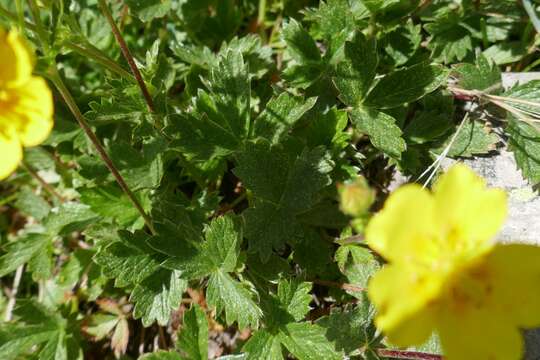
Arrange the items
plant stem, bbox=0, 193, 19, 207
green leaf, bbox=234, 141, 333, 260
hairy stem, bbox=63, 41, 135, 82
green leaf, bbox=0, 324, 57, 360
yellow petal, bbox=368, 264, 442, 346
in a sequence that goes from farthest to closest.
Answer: plant stem, bbox=0, 193, 19, 207, green leaf, bbox=0, 324, 57, 360, green leaf, bbox=234, 141, 333, 260, hairy stem, bbox=63, 41, 135, 82, yellow petal, bbox=368, 264, 442, 346

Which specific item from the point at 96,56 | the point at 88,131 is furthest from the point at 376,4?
the point at 88,131

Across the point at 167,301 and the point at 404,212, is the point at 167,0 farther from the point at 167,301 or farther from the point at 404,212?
the point at 404,212

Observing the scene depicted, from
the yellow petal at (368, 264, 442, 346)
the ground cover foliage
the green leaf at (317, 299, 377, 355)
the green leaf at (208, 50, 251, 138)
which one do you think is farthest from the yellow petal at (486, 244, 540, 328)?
the green leaf at (208, 50, 251, 138)

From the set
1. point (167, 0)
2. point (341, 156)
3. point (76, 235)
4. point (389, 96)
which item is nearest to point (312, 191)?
point (341, 156)

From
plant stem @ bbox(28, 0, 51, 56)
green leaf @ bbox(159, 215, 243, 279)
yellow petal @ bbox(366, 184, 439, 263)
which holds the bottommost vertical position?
green leaf @ bbox(159, 215, 243, 279)

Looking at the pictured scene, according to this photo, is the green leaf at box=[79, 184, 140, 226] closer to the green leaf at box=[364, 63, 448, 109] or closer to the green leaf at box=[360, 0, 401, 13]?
the green leaf at box=[364, 63, 448, 109]

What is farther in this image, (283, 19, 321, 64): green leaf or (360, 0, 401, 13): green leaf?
(283, 19, 321, 64): green leaf

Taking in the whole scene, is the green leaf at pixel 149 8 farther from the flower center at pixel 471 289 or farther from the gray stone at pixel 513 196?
the flower center at pixel 471 289
